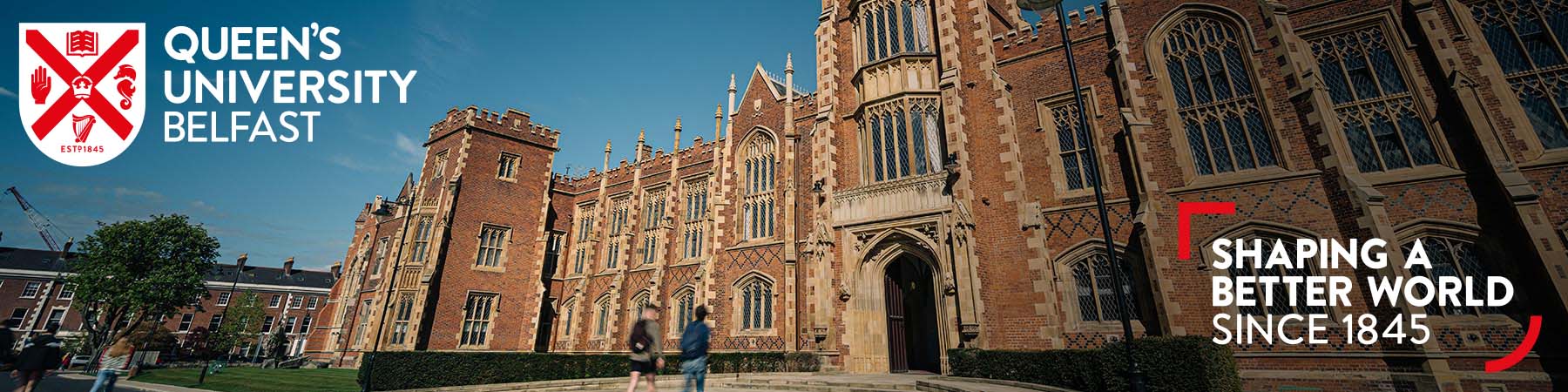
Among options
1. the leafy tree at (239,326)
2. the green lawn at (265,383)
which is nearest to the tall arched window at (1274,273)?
the green lawn at (265,383)

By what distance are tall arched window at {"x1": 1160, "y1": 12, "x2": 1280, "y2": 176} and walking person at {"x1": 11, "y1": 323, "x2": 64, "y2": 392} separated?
23.3 metres

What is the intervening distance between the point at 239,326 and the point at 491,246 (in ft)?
110

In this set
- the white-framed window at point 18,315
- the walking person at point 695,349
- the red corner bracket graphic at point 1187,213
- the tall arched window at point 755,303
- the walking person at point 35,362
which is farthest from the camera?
the white-framed window at point 18,315

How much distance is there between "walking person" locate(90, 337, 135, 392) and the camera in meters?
9.45

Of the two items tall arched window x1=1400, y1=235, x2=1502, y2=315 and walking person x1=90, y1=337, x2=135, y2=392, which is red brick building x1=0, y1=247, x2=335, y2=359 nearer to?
walking person x1=90, y1=337, x2=135, y2=392

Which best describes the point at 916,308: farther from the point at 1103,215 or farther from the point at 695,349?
the point at 695,349

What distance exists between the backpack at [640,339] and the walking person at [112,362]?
9.32 meters

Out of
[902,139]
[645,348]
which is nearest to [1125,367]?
[645,348]

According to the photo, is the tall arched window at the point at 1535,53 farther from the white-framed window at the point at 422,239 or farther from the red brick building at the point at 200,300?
the red brick building at the point at 200,300

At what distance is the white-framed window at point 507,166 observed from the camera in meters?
29.4

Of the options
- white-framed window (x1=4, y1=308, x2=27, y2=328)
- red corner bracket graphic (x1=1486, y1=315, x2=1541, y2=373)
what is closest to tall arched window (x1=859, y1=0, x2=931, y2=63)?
red corner bracket graphic (x1=1486, y1=315, x2=1541, y2=373)

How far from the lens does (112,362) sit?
9680 mm

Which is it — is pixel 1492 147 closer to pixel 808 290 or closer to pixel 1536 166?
pixel 1536 166

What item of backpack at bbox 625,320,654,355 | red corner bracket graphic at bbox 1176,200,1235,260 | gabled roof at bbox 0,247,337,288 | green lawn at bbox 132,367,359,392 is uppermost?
gabled roof at bbox 0,247,337,288
